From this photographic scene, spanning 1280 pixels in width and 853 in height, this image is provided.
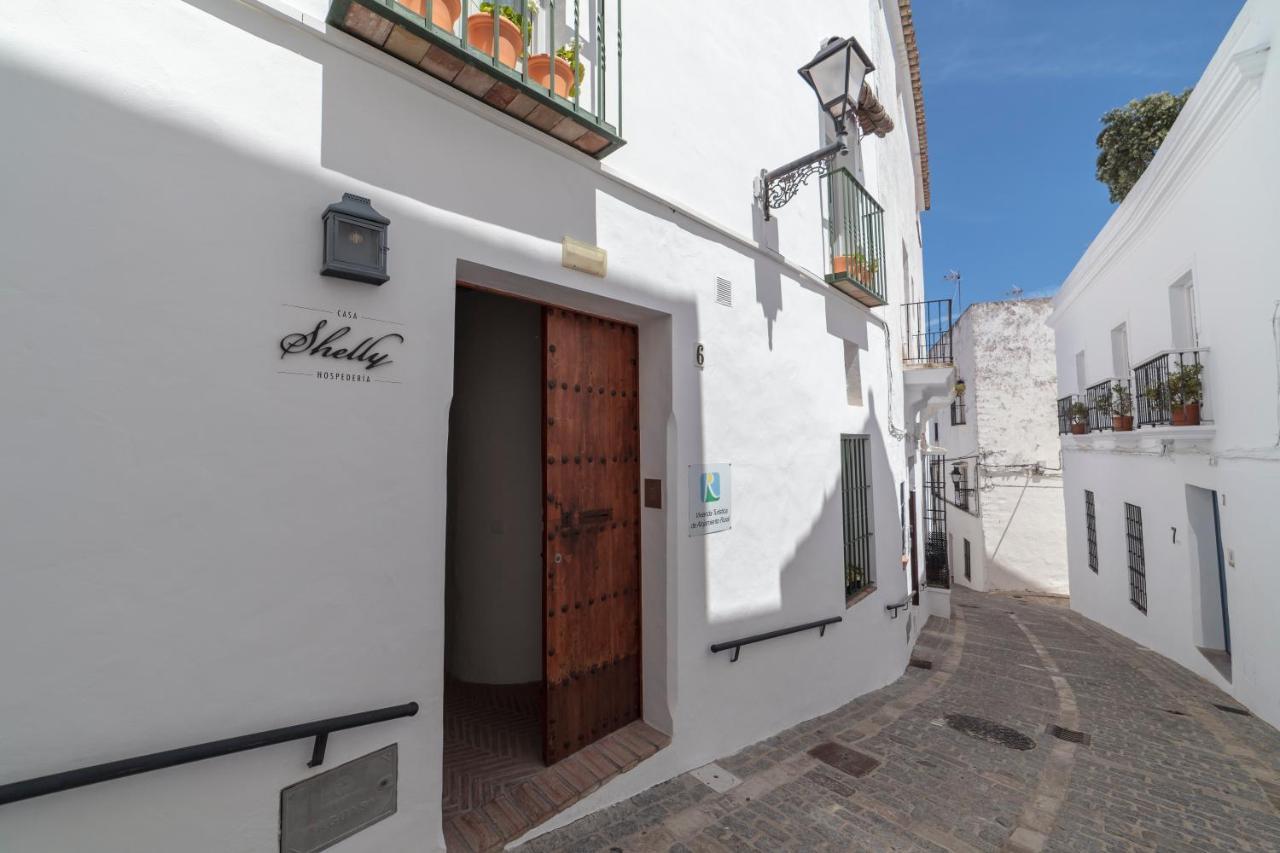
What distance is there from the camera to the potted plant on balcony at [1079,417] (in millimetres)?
12266

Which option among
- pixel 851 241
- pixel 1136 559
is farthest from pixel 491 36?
pixel 1136 559

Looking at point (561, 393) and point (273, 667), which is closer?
point (273, 667)

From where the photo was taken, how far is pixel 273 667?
225cm

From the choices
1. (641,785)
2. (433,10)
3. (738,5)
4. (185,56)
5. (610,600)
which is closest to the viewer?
(185,56)

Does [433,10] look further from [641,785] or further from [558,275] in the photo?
[641,785]

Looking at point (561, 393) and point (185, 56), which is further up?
point (185, 56)

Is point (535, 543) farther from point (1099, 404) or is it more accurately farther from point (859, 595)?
point (1099, 404)

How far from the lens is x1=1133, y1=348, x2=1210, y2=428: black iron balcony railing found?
25.6 ft

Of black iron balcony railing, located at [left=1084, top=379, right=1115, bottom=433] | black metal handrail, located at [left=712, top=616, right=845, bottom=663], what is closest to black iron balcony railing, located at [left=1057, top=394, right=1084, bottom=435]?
black iron balcony railing, located at [left=1084, top=379, right=1115, bottom=433]

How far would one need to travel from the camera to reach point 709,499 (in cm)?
433

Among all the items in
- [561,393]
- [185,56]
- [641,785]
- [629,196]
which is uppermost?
[629,196]

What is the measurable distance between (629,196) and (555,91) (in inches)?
33.6

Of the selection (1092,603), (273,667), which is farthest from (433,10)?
(1092,603)

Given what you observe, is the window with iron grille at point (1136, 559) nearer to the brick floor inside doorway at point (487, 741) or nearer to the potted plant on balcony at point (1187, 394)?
the potted plant on balcony at point (1187, 394)
